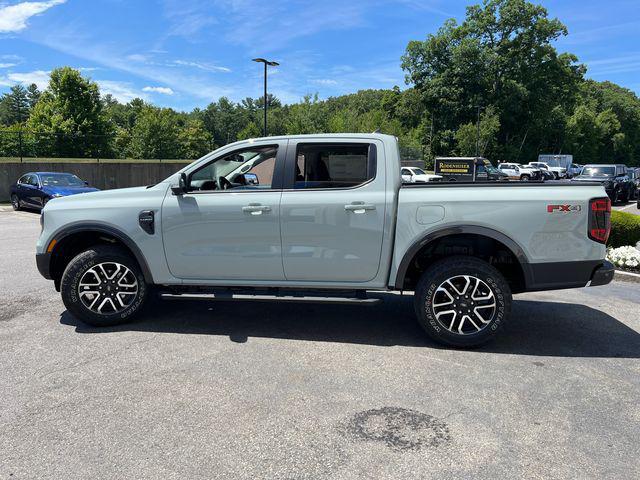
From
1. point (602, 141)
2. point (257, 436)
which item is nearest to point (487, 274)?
point (257, 436)

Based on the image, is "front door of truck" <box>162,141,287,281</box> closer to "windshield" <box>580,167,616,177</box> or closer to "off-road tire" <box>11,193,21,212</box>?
"off-road tire" <box>11,193,21,212</box>

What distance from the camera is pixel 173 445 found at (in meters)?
2.98

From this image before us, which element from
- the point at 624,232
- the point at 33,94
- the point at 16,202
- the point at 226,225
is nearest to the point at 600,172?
the point at 624,232

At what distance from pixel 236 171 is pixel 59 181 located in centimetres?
1390

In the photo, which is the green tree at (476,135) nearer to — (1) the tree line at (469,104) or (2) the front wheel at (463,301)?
(1) the tree line at (469,104)

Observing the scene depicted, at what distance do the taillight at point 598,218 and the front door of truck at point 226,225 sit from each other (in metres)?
2.75

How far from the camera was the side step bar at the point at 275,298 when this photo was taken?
458cm

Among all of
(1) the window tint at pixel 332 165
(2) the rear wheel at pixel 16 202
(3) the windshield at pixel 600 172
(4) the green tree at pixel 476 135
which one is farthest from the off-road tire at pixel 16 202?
(4) the green tree at pixel 476 135

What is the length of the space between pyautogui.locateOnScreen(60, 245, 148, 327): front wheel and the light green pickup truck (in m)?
0.01

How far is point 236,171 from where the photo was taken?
16.9ft

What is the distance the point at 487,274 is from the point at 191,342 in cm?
279

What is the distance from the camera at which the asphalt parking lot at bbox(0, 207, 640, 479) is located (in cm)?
283

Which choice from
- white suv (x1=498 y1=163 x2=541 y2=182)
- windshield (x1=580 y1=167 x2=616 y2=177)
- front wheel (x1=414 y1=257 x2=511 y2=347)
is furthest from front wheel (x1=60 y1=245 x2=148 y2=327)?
white suv (x1=498 y1=163 x2=541 y2=182)

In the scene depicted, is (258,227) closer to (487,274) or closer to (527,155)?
(487,274)
